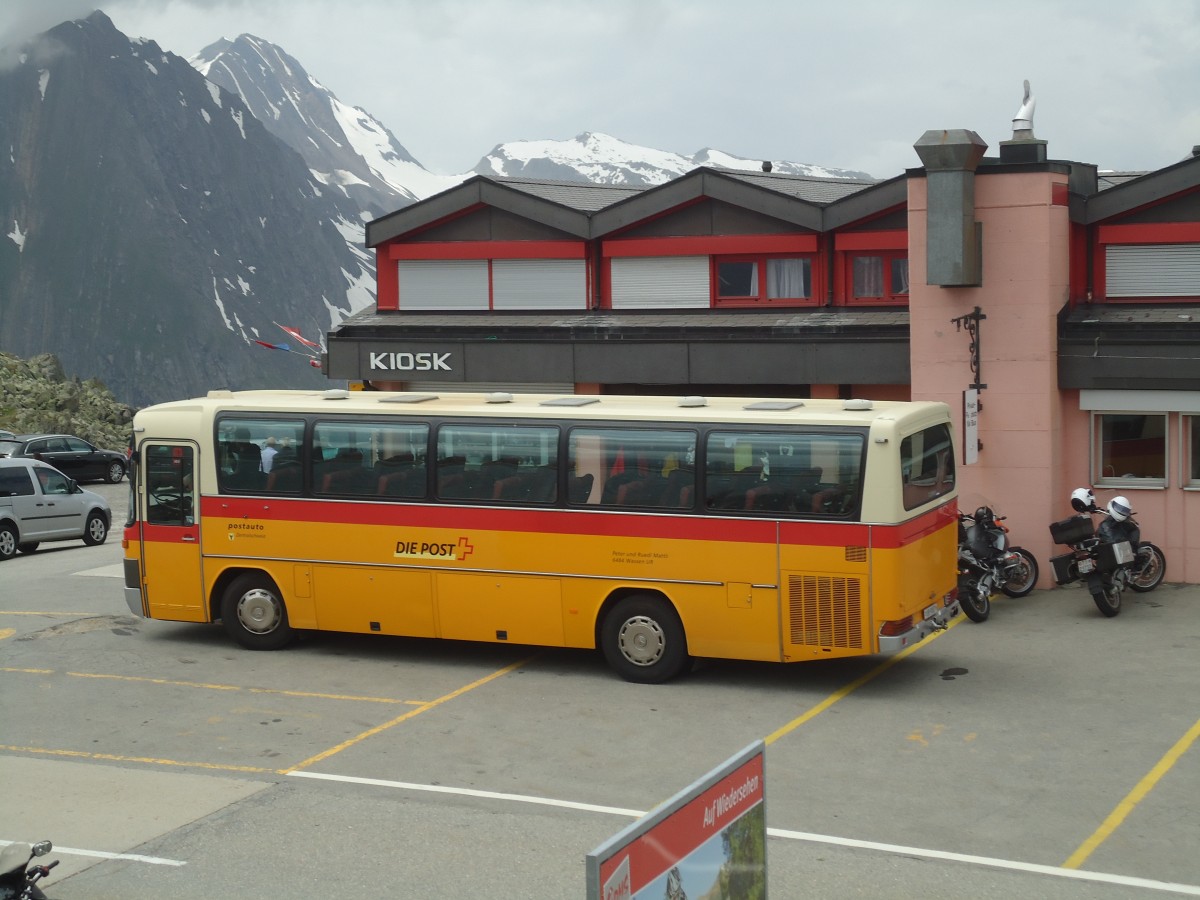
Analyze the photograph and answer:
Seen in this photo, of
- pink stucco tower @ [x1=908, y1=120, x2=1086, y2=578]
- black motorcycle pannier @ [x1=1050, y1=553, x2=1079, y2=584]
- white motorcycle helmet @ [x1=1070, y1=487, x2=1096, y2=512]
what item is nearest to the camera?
black motorcycle pannier @ [x1=1050, y1=553, x2=1079, y2=584]

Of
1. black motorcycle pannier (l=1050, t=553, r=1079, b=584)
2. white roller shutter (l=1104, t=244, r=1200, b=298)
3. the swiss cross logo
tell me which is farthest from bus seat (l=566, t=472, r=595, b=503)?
white roller shutter (l=1104, t=244, r=1200, b=298)

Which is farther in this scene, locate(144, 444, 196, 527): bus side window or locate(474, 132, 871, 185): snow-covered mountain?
locate(474, 132, 871, 185): snow-covered mountain

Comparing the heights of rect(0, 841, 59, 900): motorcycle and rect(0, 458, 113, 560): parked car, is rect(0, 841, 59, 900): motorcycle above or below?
below

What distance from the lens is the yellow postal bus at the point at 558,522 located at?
14.0 m

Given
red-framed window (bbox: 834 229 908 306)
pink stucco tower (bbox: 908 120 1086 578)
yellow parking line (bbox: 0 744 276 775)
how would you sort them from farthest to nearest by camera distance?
red-framed window (bbox: 834 229 908 306) → pink stucco tower (bbox: 908 120 1086 578) → yellow parking line (bbox: 0 744 276 775)

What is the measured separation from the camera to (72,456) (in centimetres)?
4241

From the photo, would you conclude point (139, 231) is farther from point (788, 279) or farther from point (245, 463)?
point (245, 463)

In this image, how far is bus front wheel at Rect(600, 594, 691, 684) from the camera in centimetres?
1472

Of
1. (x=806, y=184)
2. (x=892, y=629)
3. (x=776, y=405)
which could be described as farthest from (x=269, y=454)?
(x=806, y=184)

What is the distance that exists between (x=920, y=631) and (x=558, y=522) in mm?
3798

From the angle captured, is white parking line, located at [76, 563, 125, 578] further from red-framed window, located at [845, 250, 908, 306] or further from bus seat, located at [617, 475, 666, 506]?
red-framed window, located at [845, 250, 908, 306]

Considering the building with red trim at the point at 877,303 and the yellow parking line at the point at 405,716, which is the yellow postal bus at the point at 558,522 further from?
the building with red trim at the point at 877,303

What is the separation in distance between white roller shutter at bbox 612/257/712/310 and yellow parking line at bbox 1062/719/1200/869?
44.1 feet

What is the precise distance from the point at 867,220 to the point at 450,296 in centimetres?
775
